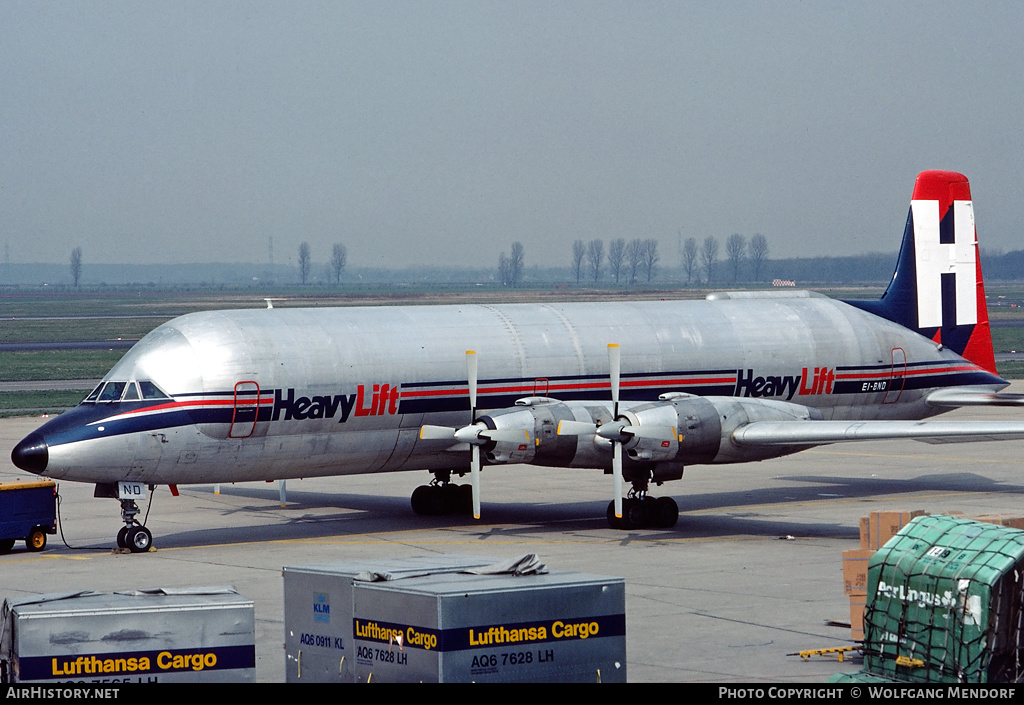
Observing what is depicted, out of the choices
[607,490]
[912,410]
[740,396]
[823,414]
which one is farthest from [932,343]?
[607,490]

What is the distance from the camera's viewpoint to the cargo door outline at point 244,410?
2461cm

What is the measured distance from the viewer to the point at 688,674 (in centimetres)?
1514

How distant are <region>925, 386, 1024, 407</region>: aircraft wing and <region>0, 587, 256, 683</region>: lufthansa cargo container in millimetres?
24039

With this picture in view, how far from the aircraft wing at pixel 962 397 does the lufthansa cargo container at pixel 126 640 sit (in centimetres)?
2404

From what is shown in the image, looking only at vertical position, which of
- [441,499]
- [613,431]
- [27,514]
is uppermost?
[613,431]

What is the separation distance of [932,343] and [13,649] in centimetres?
2717

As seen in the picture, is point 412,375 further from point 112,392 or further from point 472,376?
point 112,392

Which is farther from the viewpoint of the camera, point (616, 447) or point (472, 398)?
point (472, 398)

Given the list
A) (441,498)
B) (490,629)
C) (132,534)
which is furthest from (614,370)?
(490,629)

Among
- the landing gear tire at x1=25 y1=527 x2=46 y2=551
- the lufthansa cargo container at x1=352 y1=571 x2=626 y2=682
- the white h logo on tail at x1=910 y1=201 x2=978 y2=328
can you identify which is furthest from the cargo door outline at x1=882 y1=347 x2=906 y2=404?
the lufthansa cargo container at x1=352 y1=571 x2=626 y2=682

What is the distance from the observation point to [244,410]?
2467 centimetres

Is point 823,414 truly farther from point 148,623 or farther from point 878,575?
point 148,623

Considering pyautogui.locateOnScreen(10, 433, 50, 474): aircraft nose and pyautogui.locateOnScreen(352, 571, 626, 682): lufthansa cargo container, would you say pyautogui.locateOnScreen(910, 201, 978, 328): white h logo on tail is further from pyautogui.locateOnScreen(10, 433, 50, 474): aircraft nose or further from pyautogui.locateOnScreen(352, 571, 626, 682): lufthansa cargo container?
pyautogui.locateOnScreen(352, 571, 626, 682): lufthansa cargo container

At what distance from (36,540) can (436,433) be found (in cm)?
775
